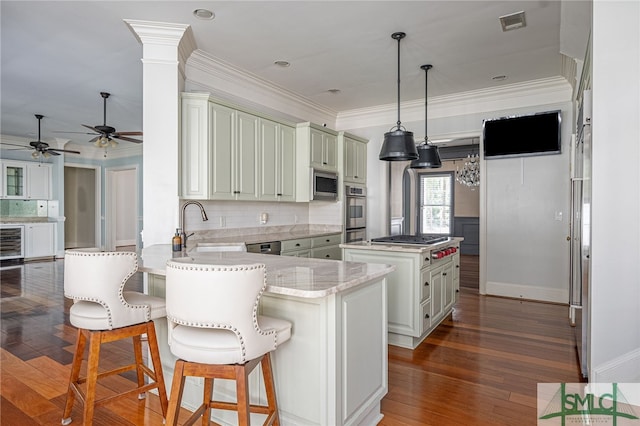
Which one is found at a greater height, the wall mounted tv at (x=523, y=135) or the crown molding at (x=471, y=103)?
the crown molding at (x=471, y=103)

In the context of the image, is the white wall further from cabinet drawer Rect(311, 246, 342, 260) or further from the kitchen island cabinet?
cabinet drawer Rect(311, 246, 342, 260)

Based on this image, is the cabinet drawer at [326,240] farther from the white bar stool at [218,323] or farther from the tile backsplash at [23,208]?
the tile backsplash at [23,208]

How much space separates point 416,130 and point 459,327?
3.04 m

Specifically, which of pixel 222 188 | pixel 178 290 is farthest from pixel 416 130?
pixel 178 290

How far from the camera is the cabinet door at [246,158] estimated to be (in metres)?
4.07

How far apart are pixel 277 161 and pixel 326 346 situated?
10.5 feet

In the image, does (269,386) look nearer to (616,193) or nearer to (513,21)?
(616,193)

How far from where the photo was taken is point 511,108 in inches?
199

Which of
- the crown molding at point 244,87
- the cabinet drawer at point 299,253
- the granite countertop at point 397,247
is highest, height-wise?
the crown molding at point 244,87

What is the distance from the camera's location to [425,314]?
3369 mm

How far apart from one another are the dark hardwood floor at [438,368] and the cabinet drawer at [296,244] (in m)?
1.68

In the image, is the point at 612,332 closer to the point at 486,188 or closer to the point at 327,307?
the point at 327,307

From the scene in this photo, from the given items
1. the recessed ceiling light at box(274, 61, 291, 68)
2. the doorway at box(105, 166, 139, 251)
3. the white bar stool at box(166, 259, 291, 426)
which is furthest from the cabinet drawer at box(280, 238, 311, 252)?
the doorway at box(105, 166, 139, 251)

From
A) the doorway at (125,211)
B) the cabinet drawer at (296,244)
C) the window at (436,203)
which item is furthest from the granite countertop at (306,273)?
the doorway at (125,211)
